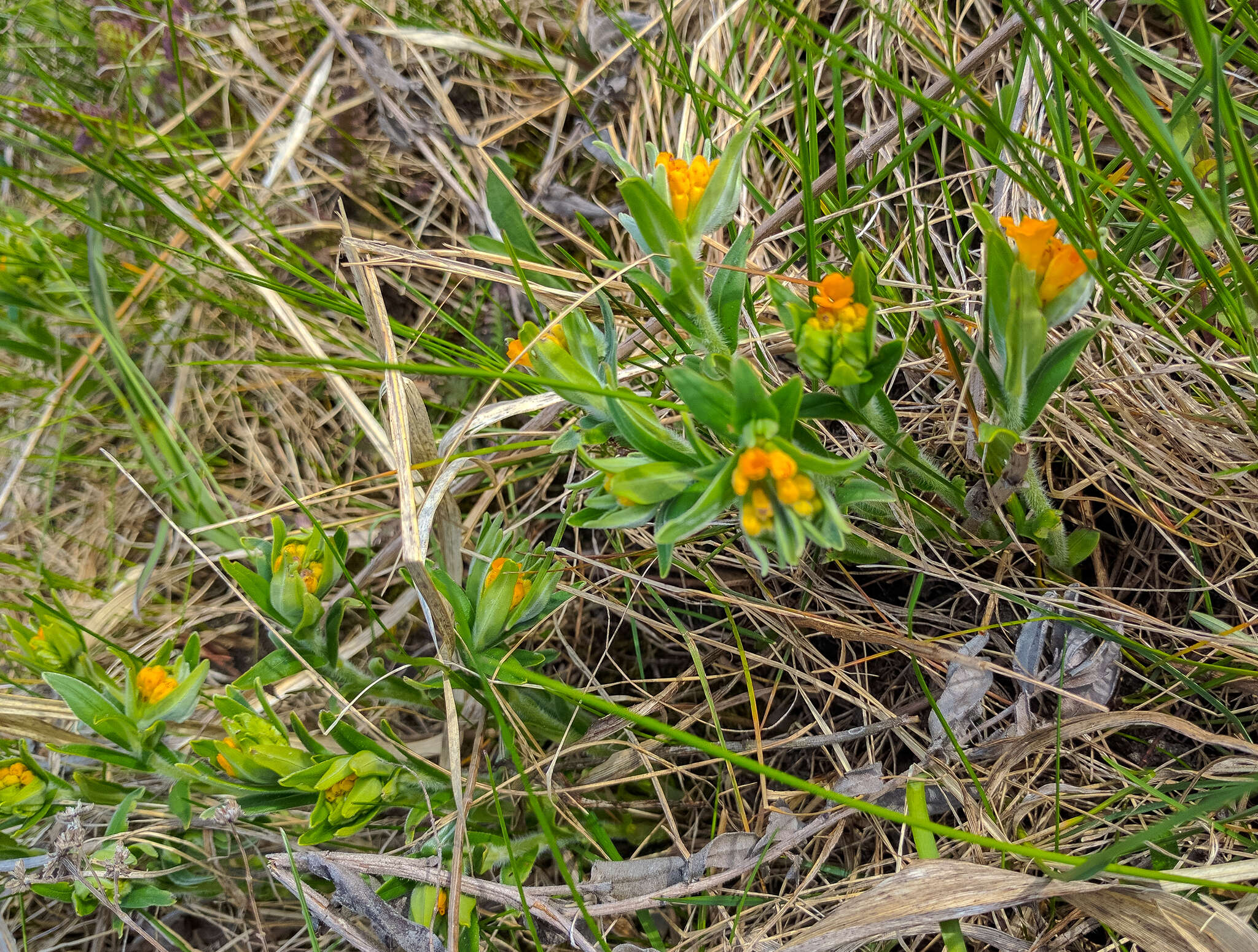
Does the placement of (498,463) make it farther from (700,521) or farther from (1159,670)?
(1159,670)

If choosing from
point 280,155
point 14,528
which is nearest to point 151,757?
point 14,528

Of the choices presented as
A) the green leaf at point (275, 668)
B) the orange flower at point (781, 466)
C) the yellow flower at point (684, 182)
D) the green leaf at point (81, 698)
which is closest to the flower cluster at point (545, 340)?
the yellow flower at point (684, 182)

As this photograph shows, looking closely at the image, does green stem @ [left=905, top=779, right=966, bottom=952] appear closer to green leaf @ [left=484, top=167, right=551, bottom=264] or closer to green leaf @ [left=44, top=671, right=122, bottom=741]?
green leaf @ [left=484, top=167, right=551, bottom=264]

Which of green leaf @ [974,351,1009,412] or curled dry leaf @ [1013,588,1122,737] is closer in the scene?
green leaf @ [974,351,1009,412]

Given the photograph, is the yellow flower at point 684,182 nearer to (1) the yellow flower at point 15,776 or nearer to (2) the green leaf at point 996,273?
(2) the green leaf at point 996,273

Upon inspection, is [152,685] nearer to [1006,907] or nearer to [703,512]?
[703,512]

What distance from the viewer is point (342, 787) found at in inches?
69.8

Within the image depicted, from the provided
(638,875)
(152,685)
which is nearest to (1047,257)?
(638,875)

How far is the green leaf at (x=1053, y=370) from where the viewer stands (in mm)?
1286

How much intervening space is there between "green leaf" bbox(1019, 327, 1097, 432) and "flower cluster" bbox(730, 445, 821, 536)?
0.41m

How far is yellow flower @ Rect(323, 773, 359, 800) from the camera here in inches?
69.3

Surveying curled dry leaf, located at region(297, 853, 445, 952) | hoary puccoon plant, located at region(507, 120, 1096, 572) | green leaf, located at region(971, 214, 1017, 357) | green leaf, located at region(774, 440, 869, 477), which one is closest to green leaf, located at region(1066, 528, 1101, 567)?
hoary puccoon plant, located at region(507, 120, 1096, 572)

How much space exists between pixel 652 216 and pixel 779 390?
1.30 feet

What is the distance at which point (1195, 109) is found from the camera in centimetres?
185
